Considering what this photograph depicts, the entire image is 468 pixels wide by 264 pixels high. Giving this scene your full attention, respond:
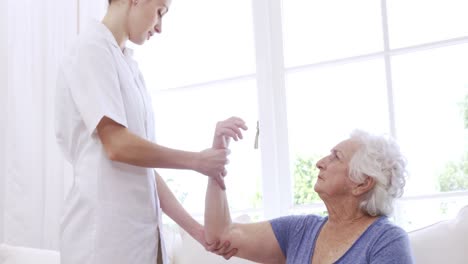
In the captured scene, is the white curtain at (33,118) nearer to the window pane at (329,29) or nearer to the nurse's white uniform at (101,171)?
→ the window pane at (329,29)

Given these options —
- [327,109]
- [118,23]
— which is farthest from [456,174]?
[118,23]

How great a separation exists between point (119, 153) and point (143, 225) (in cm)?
20

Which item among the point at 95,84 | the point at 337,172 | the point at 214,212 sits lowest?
the point at 214,212

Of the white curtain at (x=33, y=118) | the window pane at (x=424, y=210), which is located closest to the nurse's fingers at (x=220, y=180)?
the window pane at (x=424, y=210)

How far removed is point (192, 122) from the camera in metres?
3.25

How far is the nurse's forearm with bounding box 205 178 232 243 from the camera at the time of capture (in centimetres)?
206

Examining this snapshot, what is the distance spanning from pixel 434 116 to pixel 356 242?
0.94 m

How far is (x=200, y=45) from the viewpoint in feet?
10.8

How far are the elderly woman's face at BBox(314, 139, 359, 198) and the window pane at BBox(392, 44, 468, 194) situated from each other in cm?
66

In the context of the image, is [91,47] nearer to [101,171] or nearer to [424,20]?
[101,171]

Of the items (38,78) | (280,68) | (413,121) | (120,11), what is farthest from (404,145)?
(38,78)

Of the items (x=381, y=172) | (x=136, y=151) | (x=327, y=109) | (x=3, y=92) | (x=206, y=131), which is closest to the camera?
(x=136, y=151)

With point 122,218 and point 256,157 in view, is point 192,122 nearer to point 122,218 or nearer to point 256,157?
point 256,157

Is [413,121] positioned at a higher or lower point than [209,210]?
higher
